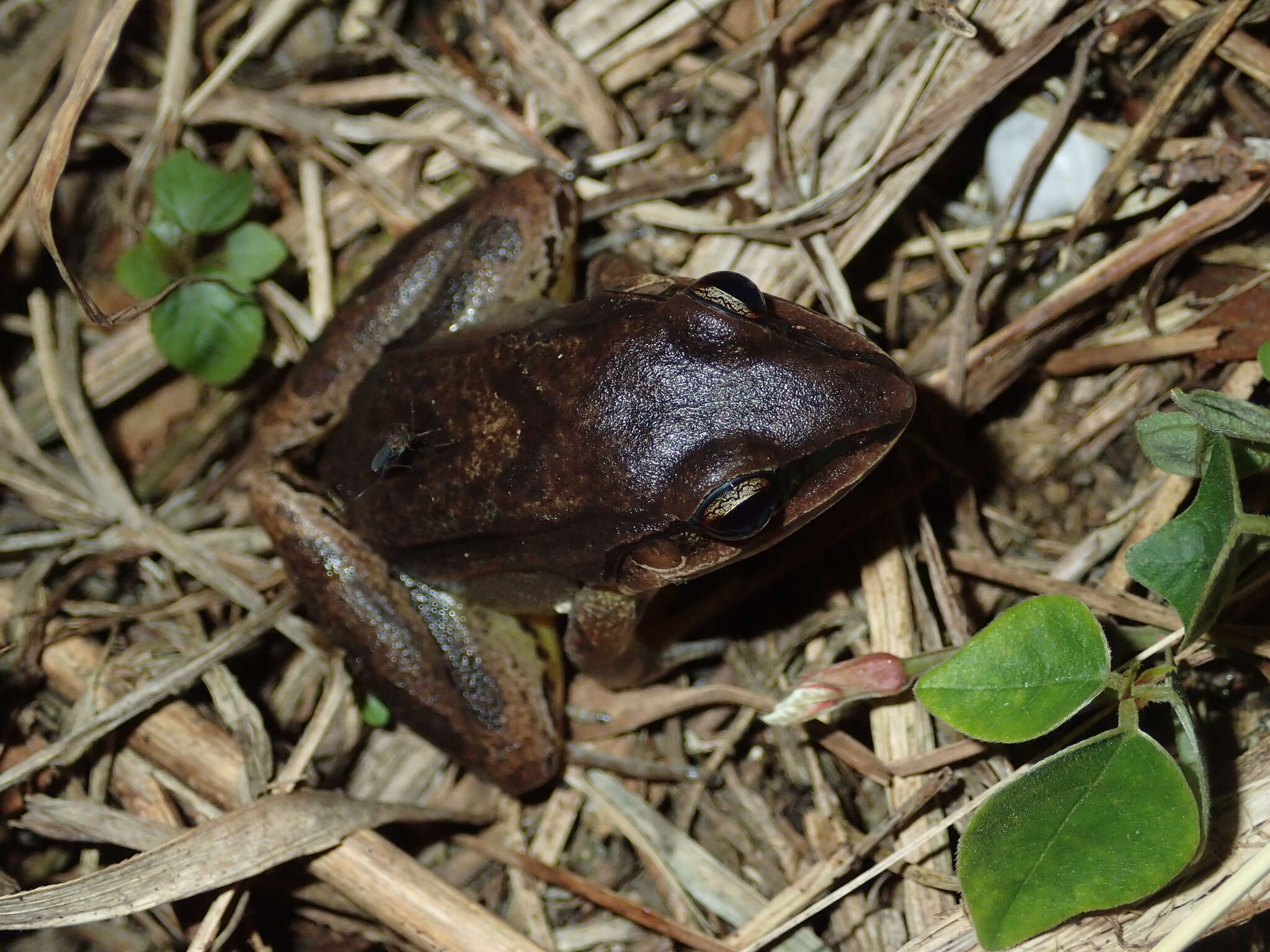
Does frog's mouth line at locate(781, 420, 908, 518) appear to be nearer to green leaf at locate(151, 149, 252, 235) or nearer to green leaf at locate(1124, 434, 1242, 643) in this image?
green leaf at locate(1124, 434, 1242, 643)

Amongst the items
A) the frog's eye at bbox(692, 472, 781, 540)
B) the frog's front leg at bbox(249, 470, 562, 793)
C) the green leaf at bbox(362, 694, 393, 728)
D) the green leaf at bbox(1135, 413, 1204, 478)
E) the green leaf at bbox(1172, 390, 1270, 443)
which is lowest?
the green leaf at bbox(362, 694, 393, 728)

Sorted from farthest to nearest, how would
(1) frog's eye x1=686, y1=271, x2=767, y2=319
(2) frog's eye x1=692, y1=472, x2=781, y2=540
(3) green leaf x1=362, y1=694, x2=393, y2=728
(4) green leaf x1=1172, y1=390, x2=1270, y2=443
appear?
1. (3) green leaf x1=362, y1=694, x2=393, y2=728
2. (1) frog's eye x1=686, y1=271, x2=767, y2=319
3. (2) frog's eye x1=692, y1=472, x2=781, y2=540
4. (4) green leaf x1=1172, y1=390, x2=1270, y2=443

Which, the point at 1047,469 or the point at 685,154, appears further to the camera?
the point at 685,154

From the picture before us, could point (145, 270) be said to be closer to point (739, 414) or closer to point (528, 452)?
point (528, 452)

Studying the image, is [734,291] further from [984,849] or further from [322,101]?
[322,101]

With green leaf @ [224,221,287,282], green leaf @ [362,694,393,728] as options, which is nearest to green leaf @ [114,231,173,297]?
green leaf @ [224,221,287,282]

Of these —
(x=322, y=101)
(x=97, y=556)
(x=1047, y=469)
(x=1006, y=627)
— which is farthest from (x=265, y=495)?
(x=1047, y=469)
